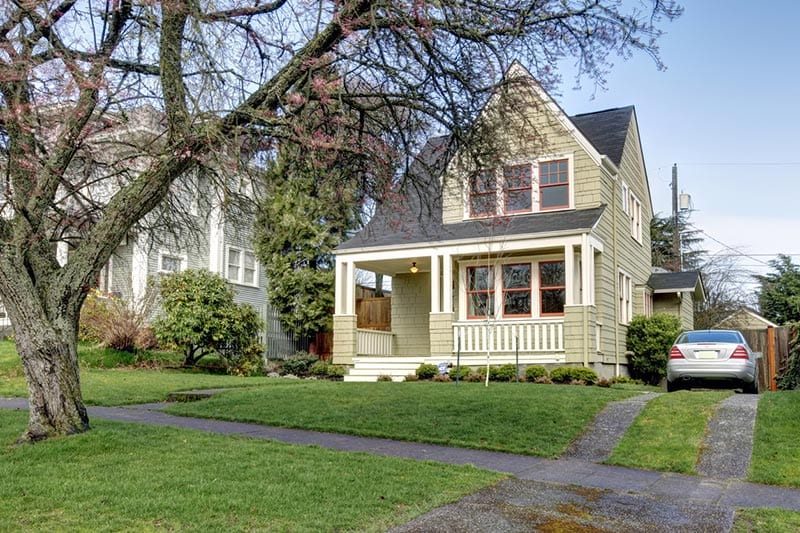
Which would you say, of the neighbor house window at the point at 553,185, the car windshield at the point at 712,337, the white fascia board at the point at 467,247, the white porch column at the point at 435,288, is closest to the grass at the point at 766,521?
the car windshield at the point at 712,337

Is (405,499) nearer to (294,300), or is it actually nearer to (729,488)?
(729,488)

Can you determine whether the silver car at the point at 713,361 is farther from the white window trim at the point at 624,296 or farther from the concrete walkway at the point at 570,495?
the concrete walkway at the point at 570,495

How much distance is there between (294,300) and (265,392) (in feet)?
36.8

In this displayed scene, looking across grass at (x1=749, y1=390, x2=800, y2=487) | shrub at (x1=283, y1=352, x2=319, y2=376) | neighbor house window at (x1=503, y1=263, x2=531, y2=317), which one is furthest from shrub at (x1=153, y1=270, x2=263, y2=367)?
grass at (x1=749, y1=390, x2=800, y2=487)

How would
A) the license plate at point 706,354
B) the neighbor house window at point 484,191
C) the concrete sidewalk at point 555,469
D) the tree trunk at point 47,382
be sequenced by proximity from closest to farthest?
the concrete sidewalk at point 555,469 → the tree trunk at point 47,382 → the neighbor house window at point 484,191 → the license plate at point 706,354

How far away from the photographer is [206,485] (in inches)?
217

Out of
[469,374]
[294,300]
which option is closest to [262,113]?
[469,374]

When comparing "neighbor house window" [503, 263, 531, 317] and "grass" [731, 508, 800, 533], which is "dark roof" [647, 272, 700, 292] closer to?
"neighbor house window" [503, 263, 531, 317]

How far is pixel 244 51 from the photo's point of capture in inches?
314

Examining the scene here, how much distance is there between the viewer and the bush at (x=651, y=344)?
18938 millimetres

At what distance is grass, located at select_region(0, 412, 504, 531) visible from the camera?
4.65 meters

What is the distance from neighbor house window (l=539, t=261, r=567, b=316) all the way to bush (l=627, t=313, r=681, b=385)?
355 cm

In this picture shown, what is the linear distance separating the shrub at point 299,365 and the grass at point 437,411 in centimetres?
754

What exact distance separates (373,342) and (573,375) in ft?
21.6
